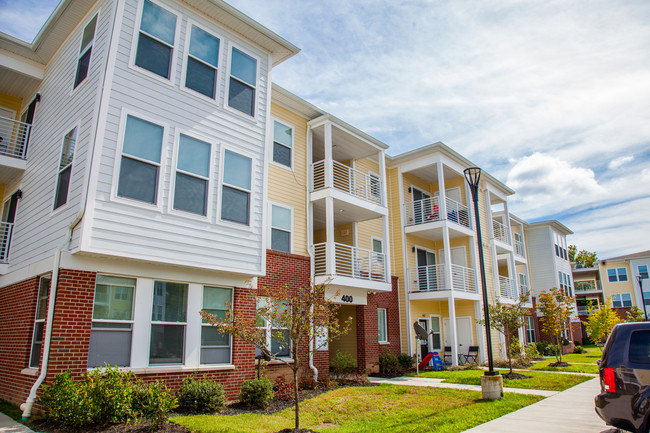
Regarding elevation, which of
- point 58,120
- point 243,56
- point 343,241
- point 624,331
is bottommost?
point 624,331

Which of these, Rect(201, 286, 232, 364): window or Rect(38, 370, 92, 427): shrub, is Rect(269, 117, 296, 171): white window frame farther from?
Rect(38, 370, 92, 427): shrub

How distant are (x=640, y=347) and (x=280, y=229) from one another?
440 inches

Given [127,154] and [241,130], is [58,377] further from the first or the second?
[241,130]

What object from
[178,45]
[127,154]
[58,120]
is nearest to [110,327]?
[127,154]

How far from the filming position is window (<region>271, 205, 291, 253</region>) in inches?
612

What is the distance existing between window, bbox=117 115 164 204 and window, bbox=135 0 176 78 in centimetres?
155

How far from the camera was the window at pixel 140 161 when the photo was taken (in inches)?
398

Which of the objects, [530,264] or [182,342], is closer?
[182,342]

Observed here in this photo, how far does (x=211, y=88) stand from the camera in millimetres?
12406

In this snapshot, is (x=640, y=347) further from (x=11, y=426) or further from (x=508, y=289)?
(x=508, y=289)

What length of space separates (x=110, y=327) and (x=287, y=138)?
9426 mm

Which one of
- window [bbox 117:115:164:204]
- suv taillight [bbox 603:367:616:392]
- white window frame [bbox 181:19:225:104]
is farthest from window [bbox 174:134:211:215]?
suv taillight [bbox 603:367:616:392]

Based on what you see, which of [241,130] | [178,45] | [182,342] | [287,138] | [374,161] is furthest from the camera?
[374,161]

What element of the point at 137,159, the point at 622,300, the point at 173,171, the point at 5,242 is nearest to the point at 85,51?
the point at 137,159
